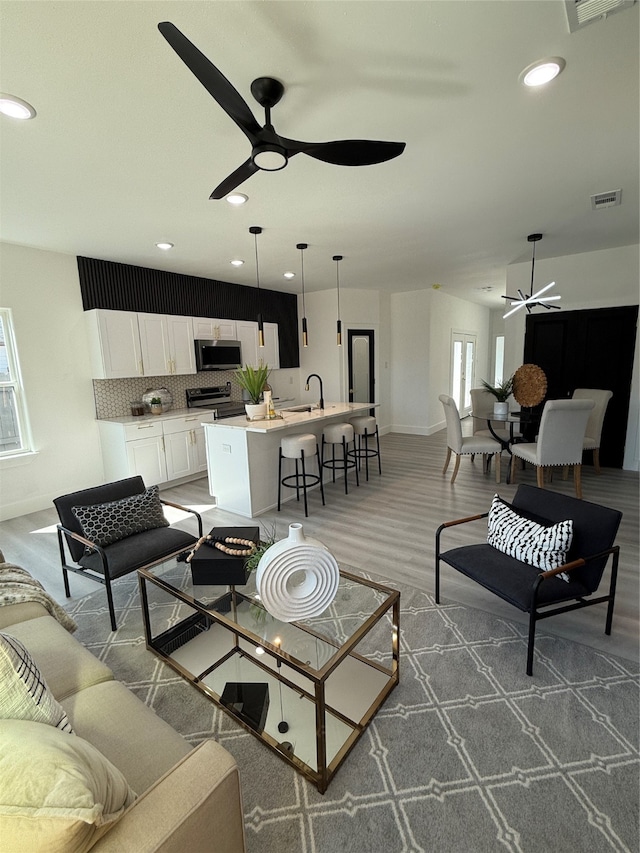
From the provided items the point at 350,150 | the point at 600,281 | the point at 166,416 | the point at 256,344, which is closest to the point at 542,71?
the point at 350,150

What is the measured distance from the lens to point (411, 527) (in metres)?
3.61

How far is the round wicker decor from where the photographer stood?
16.6 feet

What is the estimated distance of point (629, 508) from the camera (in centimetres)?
389

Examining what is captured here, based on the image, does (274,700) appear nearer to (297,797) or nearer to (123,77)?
(297,797)

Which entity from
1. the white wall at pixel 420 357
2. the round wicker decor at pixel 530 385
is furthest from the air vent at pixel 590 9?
the white wall at pixel 420 357

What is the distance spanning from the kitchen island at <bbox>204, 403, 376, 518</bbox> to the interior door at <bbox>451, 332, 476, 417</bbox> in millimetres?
5265

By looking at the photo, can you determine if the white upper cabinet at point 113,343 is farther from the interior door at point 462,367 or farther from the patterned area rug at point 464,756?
the interior door at point 462,367

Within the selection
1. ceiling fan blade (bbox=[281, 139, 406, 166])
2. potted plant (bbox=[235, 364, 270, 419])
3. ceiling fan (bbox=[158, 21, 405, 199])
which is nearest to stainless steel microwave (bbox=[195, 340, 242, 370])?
potted plant (bbox=[235, 364, 270, 419])

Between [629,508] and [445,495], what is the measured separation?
1745 mm

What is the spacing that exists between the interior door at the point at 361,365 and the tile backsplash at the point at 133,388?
8.06 feet

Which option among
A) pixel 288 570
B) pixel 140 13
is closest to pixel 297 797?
pixel 288 570

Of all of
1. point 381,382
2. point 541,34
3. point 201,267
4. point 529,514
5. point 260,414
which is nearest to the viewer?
point 541,34

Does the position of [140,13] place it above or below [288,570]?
above

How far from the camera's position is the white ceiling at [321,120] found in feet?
4.98
